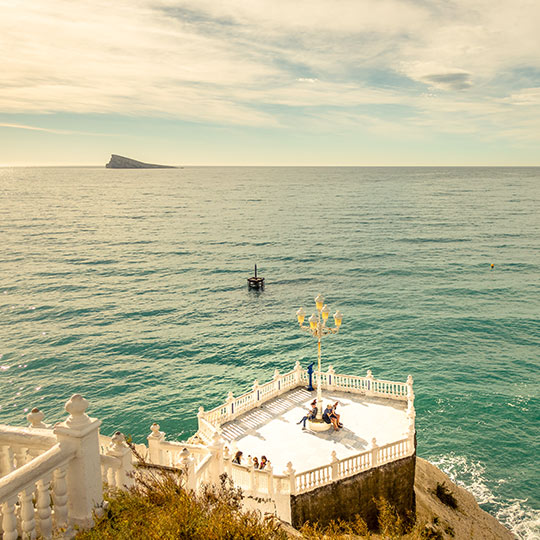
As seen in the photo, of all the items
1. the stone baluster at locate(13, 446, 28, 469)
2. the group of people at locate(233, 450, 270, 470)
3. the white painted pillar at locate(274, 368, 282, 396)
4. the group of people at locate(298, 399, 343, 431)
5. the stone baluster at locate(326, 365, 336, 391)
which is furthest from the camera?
the stone baluster at locate(326, 365, 336, 391)

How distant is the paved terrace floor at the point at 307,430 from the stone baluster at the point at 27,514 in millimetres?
12290

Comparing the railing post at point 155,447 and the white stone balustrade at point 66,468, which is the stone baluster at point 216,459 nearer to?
the white stone balustrade at point 66,468

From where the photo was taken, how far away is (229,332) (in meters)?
40.3

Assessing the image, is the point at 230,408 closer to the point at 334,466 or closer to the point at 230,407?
the point at 230,407

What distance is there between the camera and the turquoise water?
27156 mm

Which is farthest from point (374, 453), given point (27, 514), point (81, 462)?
point (27, 514)

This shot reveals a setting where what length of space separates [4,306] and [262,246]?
42182 millimetres

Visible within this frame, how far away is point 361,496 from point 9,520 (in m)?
14.2

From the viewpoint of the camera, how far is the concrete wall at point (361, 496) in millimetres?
15992

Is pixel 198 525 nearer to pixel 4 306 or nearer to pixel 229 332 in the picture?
pixel 229 332

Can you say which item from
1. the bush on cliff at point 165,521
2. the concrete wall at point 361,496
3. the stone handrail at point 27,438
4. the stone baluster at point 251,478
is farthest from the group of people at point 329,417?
the stone handrail at point 27,438

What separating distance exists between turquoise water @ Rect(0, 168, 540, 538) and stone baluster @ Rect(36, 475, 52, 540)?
2120 centimetres

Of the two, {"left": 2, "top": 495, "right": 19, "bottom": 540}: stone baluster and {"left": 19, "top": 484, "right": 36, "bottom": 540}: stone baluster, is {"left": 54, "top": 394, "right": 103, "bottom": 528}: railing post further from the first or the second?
{"left": 2, "top": 495, "right": 19, "bottom": 540}: stone baluster

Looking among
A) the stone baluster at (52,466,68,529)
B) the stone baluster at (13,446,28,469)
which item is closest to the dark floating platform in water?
the stone baluster at (13,446,28,469)
